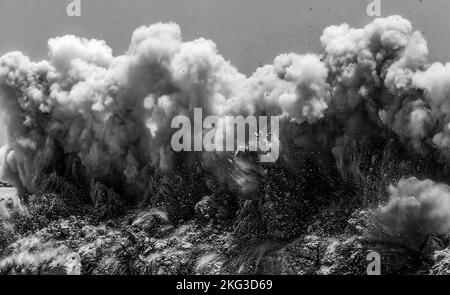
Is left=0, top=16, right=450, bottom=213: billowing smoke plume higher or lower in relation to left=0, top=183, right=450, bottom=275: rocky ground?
higher

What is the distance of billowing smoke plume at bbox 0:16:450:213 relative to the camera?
37.8m

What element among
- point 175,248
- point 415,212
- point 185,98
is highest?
point 185,98

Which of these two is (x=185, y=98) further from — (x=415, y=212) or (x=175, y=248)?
(x=415, y=212)

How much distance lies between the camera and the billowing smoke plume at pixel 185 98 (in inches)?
1489

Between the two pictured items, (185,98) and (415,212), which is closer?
(415,212)

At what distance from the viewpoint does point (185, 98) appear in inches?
1820

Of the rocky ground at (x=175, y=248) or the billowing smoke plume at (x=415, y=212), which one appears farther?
the rocky ground at (x=175, y=248)

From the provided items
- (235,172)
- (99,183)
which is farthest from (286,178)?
(99,183)

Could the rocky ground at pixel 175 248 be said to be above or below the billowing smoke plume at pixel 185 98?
below

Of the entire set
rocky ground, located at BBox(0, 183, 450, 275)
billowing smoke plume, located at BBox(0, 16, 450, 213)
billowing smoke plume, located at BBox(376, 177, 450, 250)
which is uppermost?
billowing smoke plume, located at BBox(0, 16, 450, 213)

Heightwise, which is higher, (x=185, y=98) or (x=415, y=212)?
(x=185, y=98)

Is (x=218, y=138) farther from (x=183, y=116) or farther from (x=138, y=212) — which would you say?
(x=138, y=212)

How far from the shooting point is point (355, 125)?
132ft

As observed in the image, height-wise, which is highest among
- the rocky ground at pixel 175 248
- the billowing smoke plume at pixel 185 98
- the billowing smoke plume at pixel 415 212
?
the billowing smoke plume at pixel 185 98
